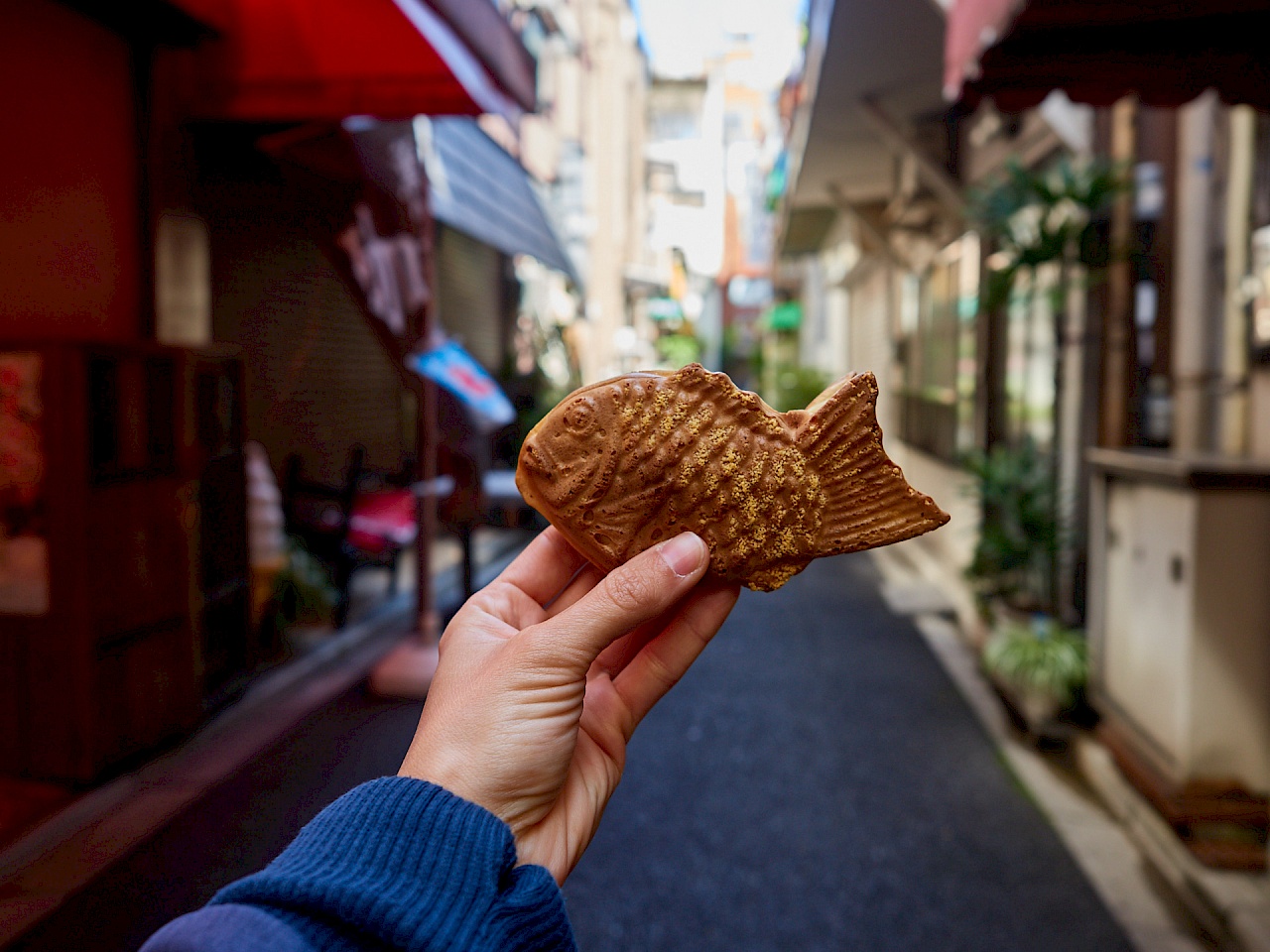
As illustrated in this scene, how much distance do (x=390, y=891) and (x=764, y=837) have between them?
9.92 feet

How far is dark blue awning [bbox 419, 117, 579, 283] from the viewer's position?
7.75 meters

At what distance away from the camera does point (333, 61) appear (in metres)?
4.69

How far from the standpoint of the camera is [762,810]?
3.85 meters

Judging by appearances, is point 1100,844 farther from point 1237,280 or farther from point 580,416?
point 580,416

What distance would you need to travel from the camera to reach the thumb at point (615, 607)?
1.18 metres

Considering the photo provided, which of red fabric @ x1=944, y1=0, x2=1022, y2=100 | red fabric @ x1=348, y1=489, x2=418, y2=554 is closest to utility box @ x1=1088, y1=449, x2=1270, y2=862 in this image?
red fabric @ x1=944, y1=0, x2=1022, y2=100

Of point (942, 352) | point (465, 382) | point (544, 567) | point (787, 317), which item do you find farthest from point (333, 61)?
point (787, 317)

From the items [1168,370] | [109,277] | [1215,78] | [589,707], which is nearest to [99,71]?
[109,277]

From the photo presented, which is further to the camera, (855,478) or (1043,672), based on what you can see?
(1043,672)

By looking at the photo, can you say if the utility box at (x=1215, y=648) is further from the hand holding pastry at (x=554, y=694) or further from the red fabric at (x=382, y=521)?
the red fabric at (x=382, y=521)

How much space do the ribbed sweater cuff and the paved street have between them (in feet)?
2.89

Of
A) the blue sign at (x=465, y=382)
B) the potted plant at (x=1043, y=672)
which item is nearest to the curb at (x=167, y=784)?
the blue sign at (x=465, y=382)

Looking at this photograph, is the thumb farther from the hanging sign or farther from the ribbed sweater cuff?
the hanging sign

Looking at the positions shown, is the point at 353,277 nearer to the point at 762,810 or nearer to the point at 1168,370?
the point at 762,810
